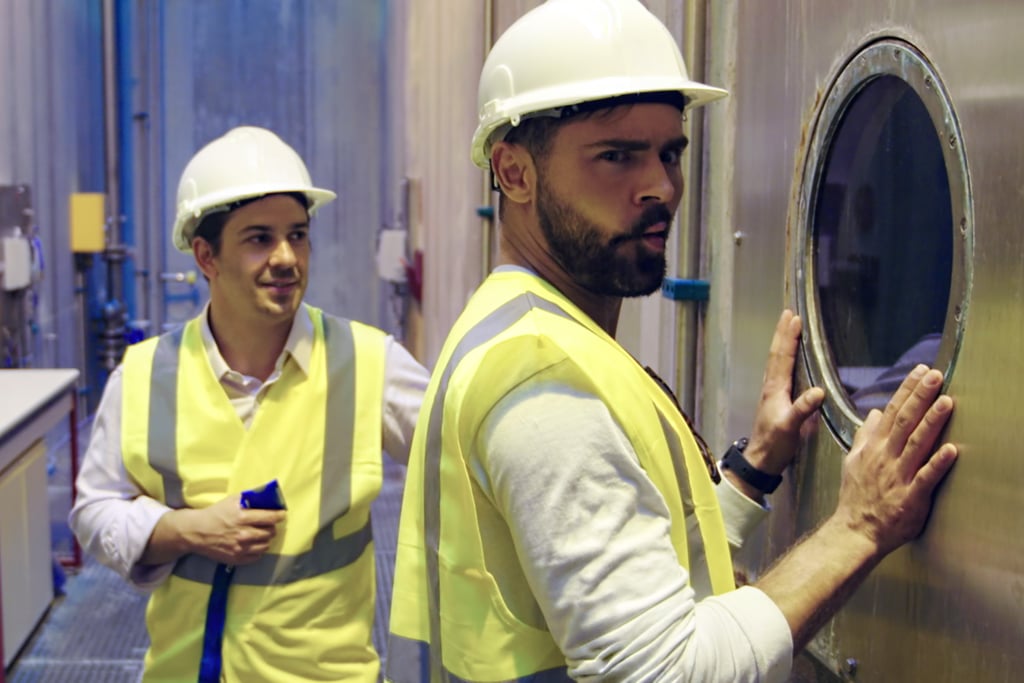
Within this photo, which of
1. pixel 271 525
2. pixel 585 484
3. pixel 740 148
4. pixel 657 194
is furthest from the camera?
pixel 271 525

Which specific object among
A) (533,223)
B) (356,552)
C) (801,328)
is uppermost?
(533,223)

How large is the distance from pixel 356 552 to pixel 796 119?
1.02 m

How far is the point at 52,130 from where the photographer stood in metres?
5.64

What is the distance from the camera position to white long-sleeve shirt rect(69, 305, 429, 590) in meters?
1.88

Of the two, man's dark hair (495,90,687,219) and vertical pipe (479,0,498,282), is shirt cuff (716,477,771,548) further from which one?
vertical pipe (479,0,498,282)

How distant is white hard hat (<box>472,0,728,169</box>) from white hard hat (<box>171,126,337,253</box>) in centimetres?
100

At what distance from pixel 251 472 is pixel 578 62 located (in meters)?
1.05

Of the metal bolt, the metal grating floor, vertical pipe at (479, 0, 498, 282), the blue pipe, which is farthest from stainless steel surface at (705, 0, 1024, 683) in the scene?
the blue pipe

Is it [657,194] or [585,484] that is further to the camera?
[657,194]

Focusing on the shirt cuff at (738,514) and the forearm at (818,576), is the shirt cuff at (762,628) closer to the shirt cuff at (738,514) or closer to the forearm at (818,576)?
the forearm at (818,576)

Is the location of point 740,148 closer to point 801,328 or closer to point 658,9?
point 801,328

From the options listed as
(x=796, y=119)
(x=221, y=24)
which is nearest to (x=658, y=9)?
(x=796, y=119)

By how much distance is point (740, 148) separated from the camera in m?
1.59

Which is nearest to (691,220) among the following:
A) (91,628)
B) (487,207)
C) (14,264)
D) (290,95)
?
(487,207)
